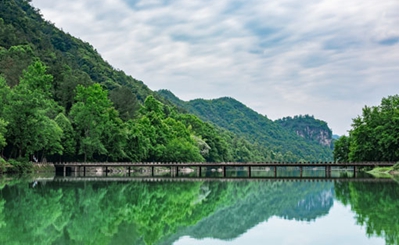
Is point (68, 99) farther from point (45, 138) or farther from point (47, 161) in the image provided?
point (45, 138)

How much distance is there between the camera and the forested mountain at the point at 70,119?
190 feet

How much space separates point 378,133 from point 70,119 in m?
43.7

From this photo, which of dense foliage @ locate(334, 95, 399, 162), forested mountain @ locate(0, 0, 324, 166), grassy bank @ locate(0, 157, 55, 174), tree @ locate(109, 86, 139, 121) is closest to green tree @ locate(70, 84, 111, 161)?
forested mountain @ locate(0, 0, 324, 166)

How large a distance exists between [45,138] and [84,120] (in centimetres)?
1186

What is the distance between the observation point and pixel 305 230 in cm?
1880

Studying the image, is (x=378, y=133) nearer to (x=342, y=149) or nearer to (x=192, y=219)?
(x=342, y=149)

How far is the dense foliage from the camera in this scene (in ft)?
236

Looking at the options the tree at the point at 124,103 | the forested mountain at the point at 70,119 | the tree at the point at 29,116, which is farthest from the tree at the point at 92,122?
the tree at the point at 124,103

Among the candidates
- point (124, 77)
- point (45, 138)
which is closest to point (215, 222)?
point (45, 138)

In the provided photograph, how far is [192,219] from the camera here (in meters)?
22.2

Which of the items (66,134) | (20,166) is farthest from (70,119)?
(20,166)

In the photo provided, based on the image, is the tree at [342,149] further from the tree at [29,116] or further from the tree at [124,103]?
the tree at [29,116]

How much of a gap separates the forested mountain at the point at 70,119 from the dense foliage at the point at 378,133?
1203 inches

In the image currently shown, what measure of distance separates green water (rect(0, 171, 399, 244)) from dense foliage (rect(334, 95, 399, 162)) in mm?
41903
